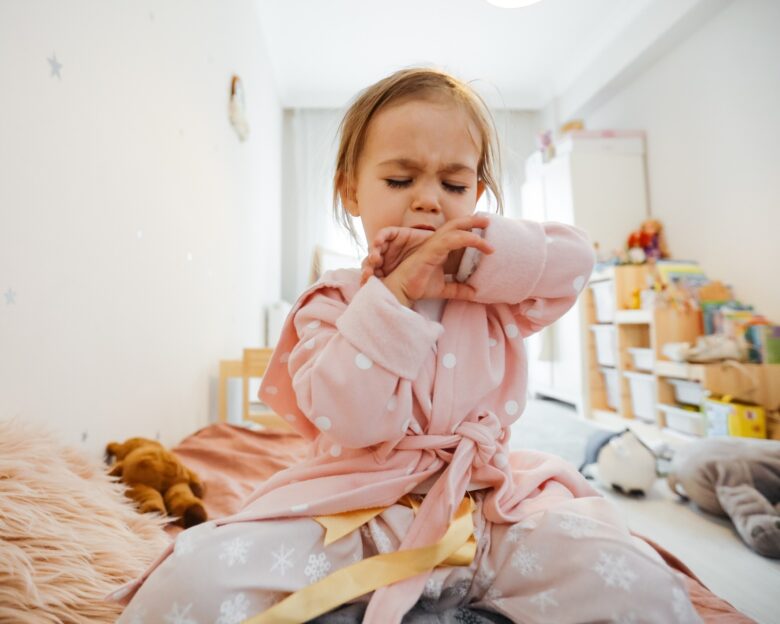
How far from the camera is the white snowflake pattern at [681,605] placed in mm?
434

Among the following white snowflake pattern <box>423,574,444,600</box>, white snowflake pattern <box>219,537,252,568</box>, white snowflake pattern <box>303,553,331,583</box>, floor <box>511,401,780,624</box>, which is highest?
white snowflake pattern <box>219,537,252,568</box>

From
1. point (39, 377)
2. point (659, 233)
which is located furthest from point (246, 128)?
point (659, 233)

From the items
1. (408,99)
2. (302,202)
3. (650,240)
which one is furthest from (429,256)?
(302,202)

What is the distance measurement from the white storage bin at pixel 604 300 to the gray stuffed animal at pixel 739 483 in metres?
1.50

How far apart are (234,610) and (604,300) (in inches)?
107

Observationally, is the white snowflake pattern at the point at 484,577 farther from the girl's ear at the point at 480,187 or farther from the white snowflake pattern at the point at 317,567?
the girl's ear at the point at 480,187

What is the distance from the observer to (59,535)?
0.63m

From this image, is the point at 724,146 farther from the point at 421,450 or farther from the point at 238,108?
the point at 421,450

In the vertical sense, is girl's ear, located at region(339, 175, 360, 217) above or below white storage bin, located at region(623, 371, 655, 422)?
above

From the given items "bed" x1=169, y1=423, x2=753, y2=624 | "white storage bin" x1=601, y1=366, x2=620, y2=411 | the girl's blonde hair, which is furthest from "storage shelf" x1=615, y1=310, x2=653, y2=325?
the girl's blonde hair

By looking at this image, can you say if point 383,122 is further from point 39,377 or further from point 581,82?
point 581,82

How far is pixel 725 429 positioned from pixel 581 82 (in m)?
2.67

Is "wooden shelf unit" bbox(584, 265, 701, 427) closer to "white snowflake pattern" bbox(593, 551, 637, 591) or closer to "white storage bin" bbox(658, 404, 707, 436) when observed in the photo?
"white storage bin" bbox(658, 404, 707, 436)

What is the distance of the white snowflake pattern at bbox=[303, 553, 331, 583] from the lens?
50 cm
